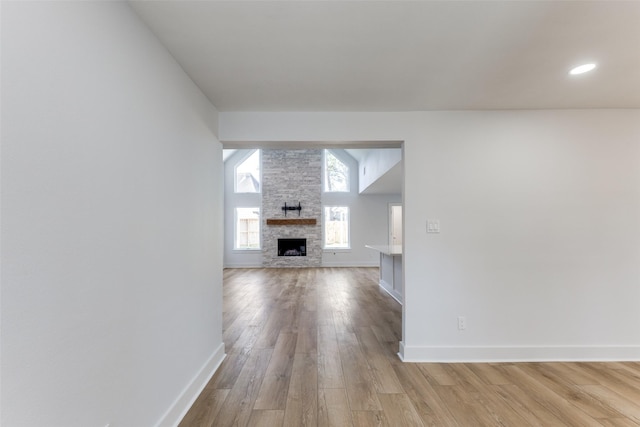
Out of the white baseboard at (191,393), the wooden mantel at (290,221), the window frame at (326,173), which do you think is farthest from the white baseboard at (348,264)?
the white baseboard at (191,393)

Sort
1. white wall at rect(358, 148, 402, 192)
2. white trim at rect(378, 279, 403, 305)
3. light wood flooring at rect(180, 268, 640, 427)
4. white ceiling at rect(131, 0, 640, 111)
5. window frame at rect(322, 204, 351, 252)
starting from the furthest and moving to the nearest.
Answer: window frame at rect(322, 204, 351, 252)
white trim at rect(378, 279, 403, 305)
white wall at rect(358, 148, 402, 192)
light wood flooring at rect(180, 268, 640, 427)
white ceiling at rect(131, 0, 640, 111)

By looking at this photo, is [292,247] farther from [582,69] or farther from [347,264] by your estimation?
[582,69]

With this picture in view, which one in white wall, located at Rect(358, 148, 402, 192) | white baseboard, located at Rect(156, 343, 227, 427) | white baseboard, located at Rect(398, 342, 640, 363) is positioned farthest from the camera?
white wall, located at Rect(358, 148, 402, 192)

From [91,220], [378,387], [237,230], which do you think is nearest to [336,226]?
[237,230]

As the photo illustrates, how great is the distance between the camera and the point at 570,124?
2.89 metres

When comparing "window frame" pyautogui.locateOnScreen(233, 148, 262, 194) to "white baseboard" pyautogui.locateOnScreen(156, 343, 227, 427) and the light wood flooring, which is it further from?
"white baseboard" pyautogui.locateOnScreen(156, 343, 227, 427)

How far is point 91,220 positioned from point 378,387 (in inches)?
90.0

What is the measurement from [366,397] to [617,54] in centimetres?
287

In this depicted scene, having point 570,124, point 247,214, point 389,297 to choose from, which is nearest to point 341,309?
point 389,297

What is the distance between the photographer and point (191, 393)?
7.16 ft

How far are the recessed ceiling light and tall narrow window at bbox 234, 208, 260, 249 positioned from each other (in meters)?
8.11

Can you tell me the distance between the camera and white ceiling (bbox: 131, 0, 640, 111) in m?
1.50

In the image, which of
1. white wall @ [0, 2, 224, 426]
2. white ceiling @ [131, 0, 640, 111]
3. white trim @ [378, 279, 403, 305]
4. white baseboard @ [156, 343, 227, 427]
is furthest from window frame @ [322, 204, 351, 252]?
white wall @ [0, 2, 224, 426]

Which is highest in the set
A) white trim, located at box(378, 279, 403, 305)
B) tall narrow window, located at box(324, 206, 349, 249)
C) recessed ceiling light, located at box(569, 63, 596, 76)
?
recessed ceiling light, located at box(569, 63, 596, 76)
